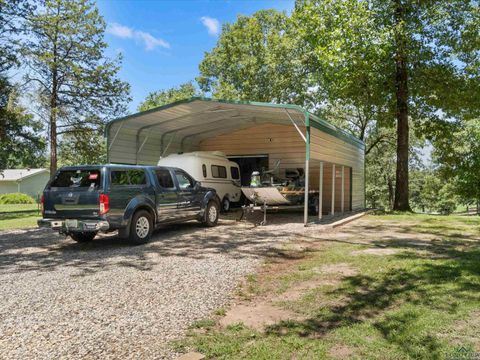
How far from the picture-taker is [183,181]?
1081cm

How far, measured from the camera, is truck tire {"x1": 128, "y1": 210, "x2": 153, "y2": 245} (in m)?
8.68

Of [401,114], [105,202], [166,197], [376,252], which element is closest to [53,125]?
[166,197]

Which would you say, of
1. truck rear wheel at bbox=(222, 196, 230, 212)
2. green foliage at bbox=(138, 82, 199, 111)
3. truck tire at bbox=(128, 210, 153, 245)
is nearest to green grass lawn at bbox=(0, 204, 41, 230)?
truck tire at bbox=(128, 210, 153, 245)

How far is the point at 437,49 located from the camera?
56.6 ft

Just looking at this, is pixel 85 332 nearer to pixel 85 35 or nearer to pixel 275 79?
pixel 85 35

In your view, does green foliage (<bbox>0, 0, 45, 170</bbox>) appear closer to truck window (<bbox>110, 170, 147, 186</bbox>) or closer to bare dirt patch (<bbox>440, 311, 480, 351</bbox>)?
truck window (<bbox>110, 170, 147, 186</bbox>)

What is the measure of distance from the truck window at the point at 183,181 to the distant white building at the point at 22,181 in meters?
38.3

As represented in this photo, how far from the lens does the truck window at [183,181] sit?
1064 centimetres

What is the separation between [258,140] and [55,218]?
1194 cm

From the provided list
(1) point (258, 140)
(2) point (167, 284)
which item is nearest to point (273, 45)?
(1) point (258, 140)

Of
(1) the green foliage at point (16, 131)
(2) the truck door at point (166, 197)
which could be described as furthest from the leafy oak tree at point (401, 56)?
(1) the green foliage at point (16, 131)

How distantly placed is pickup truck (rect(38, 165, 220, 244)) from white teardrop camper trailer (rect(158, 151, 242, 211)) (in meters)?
4.89

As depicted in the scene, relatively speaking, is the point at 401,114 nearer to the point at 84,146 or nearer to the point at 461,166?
the point at 461,166

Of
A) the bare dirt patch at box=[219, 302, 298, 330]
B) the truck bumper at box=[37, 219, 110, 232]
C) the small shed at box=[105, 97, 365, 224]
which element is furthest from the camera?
the small shed at box=[105, 97, 365, 224]
